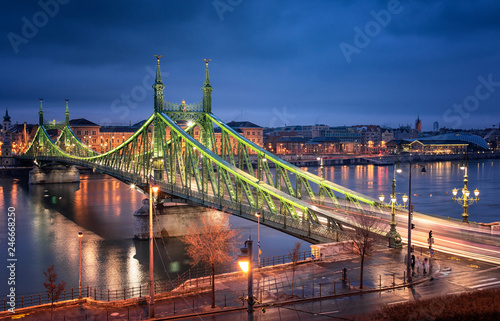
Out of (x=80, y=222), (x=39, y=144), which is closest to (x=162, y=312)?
(x=80, y=222)

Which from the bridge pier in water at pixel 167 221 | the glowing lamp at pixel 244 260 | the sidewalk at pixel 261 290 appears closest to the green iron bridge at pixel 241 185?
the bridge pier in water at pixel 167 221

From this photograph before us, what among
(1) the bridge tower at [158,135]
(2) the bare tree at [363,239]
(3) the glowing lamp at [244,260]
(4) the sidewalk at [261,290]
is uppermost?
(1) the bridge tower at [158,135]

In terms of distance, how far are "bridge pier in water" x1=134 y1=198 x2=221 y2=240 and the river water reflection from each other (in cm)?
147

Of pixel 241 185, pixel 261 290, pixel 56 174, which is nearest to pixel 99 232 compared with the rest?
pixel 241 185

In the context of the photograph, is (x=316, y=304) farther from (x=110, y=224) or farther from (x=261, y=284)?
(x=110, y=224)

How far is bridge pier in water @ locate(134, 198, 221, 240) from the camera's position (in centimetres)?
4753

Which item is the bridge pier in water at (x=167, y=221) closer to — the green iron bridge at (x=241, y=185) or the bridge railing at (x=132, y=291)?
the green iron bridge at (x=241, y=185)

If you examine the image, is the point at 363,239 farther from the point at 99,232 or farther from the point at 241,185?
the point at 99,232

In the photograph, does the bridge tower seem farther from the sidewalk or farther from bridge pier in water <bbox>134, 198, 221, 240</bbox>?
the sidewalk

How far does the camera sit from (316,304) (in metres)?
20.1

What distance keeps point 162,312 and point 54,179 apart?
105323mm

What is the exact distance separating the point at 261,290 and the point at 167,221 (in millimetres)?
27790

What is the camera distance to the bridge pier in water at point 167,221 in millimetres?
47531

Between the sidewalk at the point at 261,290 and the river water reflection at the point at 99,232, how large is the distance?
44.4 ft
